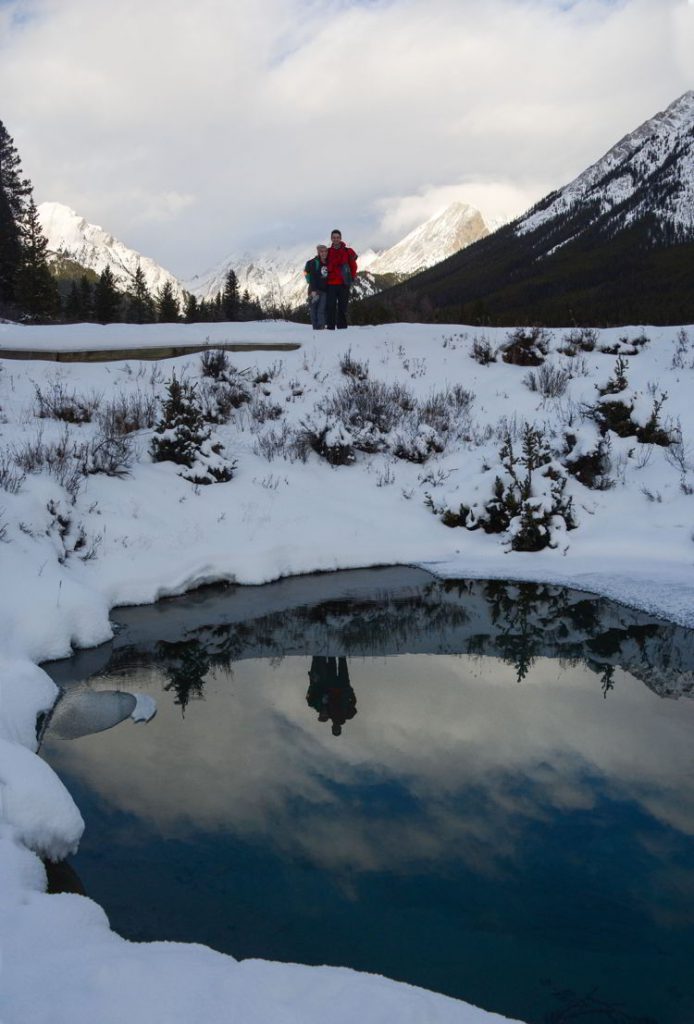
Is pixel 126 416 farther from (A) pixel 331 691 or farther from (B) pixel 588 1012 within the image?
(B) pixel 588 1012

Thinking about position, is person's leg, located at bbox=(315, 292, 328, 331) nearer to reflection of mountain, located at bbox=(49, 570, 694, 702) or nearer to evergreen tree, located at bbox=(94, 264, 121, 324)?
reflection of mountain, located at bbox=(49, 570, 694, 702)

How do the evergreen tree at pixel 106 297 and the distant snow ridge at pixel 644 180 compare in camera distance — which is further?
the distant snow ridge at pixel 644 180

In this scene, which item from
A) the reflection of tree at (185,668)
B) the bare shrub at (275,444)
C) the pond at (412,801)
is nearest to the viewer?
the pond at (412,801)

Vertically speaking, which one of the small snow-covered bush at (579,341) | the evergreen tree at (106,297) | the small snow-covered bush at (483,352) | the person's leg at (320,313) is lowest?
the small snow-covered bush at (483,352)

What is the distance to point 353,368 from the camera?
43.0ft

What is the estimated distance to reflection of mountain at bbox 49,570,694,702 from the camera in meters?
5.68

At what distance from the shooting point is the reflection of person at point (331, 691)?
4.74 metres

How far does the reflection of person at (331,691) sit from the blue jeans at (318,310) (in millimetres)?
10432

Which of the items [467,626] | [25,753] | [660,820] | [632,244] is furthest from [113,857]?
[632,244]

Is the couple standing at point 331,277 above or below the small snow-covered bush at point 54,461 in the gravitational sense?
above

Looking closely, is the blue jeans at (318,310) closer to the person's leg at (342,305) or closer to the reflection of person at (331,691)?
Answer: the person's leg at (342,305)

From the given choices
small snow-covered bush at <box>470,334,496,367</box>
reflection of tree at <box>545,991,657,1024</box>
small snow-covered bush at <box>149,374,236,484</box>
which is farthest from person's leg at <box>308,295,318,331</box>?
reflection of tree at <box>545,991,657,1024</box>

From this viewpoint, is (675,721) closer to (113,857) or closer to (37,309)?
(113,857)

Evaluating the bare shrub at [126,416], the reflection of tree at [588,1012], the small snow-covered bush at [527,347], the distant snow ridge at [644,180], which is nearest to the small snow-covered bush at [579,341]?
the small snow-covered bush at [527,347]
